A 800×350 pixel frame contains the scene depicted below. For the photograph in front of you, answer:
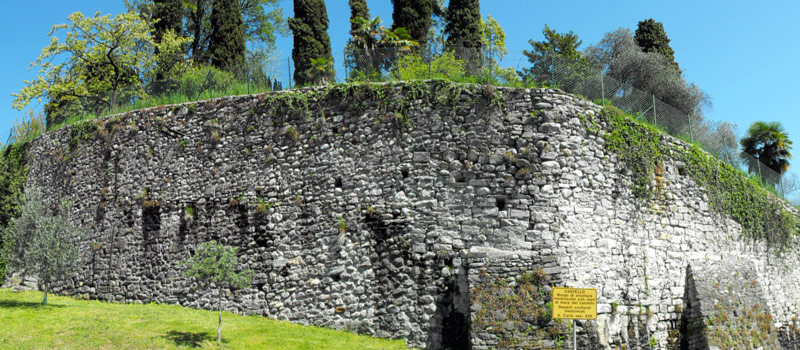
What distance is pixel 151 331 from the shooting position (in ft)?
45.9

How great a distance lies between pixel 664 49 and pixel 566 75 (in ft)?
56.8

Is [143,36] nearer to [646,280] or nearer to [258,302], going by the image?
[258,302]

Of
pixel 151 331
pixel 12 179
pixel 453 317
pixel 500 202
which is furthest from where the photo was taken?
pixel 12 179

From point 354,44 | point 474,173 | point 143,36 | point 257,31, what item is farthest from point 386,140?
point 257,31

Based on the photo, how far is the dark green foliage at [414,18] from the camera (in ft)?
86.4

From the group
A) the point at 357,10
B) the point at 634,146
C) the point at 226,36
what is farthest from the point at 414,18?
the point at 634,146

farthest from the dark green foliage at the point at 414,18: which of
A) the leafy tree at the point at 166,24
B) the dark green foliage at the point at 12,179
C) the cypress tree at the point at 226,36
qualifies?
the dark green foliage at the point at 12,179

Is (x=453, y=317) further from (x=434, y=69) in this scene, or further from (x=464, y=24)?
(x=464, y=24)

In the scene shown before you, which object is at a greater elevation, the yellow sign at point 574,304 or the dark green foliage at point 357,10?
the dark green foliage at point 357,10

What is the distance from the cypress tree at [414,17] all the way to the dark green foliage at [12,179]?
15.0 meters

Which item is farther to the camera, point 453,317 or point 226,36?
point 226,36

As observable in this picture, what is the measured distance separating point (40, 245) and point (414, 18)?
52.9ft

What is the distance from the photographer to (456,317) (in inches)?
556

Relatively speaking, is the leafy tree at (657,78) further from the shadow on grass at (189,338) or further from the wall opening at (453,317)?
the shadow on grass at (189,338)
